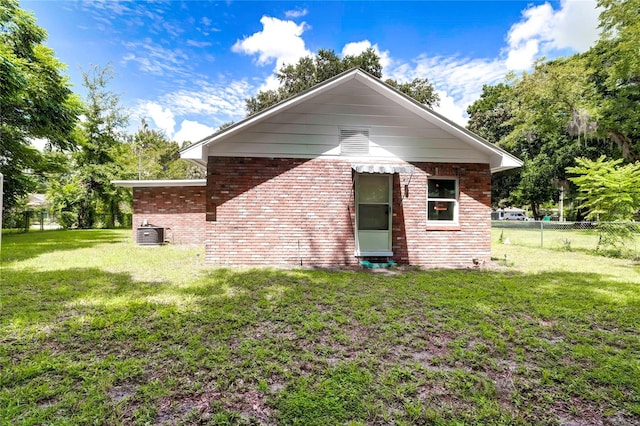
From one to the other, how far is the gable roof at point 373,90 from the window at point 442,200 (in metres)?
1.28

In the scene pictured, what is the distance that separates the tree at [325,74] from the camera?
84.2 ft

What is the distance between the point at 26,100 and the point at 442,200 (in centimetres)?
1750

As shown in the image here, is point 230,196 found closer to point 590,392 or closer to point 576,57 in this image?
point 590,392

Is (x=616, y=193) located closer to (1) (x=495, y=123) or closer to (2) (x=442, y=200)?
(2) (x=442, y=200)

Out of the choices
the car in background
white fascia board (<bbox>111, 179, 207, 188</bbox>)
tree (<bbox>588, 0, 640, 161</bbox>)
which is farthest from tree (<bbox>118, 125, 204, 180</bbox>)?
the car in background

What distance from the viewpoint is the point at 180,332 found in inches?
167

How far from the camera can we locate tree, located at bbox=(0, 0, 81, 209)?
12422 millimetres

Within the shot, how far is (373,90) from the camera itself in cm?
872

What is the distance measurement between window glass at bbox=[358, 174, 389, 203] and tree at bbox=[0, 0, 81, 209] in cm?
1306

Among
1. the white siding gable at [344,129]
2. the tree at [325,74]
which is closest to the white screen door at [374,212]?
the white siding gable at [344,129]

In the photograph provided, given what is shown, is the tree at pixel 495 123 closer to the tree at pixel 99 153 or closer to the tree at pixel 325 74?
the tree at pixel 325 74

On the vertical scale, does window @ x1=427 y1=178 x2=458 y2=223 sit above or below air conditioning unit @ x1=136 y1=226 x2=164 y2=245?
above

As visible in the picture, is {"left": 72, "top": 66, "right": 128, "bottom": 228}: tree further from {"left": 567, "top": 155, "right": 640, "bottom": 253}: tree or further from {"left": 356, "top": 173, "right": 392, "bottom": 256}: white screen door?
{"left": 567, "top": 155, "right": 640, "bottom": 253}: tree

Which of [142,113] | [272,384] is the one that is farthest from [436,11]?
[142,113]
